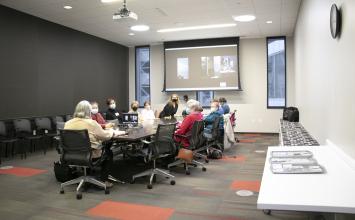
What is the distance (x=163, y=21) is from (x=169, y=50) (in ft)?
10.0

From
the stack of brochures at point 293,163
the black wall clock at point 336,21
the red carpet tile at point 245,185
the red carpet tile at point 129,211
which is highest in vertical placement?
the black wall clock at point 336,21

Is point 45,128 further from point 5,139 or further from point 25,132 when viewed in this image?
point 5,139

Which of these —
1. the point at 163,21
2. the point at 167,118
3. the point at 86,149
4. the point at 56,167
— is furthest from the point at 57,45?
the point at 86,149

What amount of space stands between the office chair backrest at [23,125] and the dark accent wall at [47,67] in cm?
29

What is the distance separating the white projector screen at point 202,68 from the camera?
10.5m

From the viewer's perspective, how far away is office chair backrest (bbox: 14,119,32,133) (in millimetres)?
6720

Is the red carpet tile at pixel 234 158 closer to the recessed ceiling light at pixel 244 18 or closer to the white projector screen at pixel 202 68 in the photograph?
the recessed ceiling light at pixel 244 18

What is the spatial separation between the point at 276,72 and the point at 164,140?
710cm

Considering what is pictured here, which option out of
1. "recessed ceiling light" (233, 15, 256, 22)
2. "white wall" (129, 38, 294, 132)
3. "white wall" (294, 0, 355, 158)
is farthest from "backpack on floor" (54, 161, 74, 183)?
"white wall" (129, 38, 294, 132)

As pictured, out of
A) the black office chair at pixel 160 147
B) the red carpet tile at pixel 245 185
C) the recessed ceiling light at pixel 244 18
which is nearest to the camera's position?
the red carpet tile at pixel 245 185

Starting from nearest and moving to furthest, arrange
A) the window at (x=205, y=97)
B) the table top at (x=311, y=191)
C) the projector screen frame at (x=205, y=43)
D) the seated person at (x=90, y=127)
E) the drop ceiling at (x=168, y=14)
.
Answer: the table top at (x=311, y=191)
the seated person at (x=90, y=127)
the drop ceiling at (x=168, y=14)
the projector screen frame at (x=205, y=43)
the window at (x=205, y=97)

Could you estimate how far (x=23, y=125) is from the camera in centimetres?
684

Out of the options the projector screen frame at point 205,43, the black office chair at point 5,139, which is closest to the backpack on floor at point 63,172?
the black office chair at point 5,139

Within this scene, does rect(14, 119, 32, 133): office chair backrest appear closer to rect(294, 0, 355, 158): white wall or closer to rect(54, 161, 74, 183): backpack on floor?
rect(54, 161, 74, 183): backpack on floor
